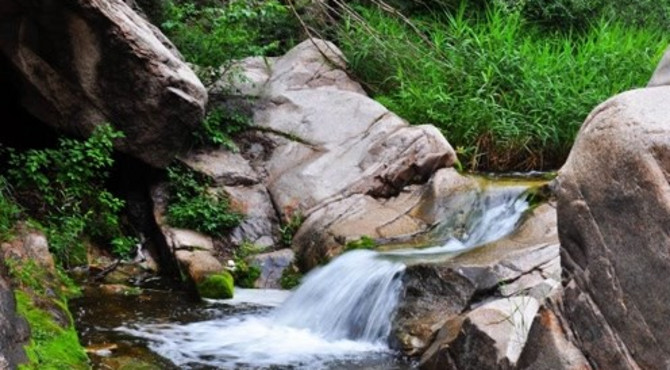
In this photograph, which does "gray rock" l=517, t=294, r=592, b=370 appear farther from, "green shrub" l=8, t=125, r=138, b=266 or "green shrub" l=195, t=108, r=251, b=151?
"green shrub" l=195, t=108, r=251, b=151

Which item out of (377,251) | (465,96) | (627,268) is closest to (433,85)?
(465,96)

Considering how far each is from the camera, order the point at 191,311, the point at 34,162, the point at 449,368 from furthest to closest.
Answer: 1. the point at 34,162
2. the point at 191,311
3. the point at 449,368

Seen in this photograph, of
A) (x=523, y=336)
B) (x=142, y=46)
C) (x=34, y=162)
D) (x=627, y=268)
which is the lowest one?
(x=523, y=336)

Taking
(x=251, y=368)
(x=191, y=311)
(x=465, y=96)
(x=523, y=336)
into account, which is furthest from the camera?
(x=465, y=96)

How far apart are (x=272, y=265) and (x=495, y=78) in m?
3.99

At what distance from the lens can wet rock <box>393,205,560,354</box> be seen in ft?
21.0

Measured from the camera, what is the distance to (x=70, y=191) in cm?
817

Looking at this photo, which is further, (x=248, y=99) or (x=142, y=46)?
(x=248, y=99)

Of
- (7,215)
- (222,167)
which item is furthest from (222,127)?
(7,215)

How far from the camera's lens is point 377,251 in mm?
7730

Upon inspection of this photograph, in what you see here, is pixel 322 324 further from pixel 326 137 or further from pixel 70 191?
pixel 326 137

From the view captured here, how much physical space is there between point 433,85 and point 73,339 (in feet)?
19.8

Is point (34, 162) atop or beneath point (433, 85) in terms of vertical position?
atop

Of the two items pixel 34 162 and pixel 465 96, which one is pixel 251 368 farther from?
pixel 465 96
